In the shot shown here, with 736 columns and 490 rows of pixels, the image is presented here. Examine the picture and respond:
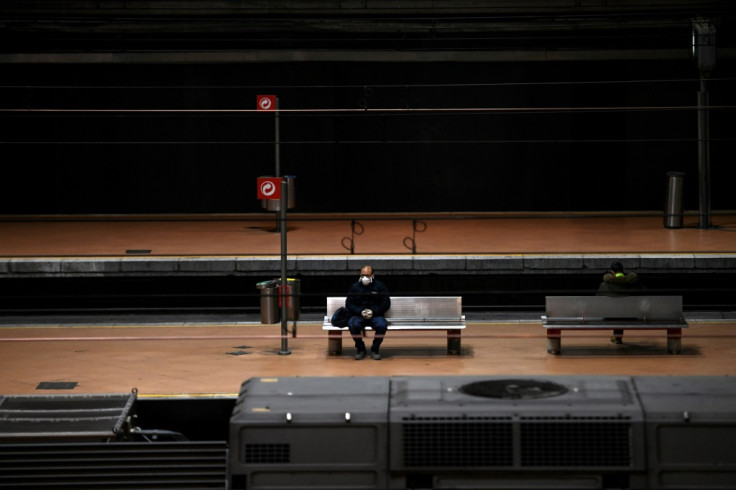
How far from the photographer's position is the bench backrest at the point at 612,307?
13.1m

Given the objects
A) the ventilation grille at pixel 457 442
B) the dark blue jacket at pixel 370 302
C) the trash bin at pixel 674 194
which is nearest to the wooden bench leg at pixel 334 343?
the dark blue jacket at pixel 370 302

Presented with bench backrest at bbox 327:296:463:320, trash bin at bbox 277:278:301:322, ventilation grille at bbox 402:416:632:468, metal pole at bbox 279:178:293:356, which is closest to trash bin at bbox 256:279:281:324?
trash bin at bbox 277:278:301:322

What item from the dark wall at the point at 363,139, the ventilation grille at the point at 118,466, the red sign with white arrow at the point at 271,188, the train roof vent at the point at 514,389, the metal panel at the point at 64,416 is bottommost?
the ventilation grille at the point at 118,466

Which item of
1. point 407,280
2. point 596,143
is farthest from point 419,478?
point 596,143

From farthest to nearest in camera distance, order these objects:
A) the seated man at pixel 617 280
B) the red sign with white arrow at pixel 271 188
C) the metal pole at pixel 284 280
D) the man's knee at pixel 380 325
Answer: the seated man at pixel 617 280 < the red sign with white arrow at pixel 271 188 < the man's knee at pixel 380 325 < the metal pole at pixel 284 280

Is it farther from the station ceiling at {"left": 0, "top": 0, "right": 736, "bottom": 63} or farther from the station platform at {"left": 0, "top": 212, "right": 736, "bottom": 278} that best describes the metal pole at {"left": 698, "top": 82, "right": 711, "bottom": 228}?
the station ceiling at {"left": 0, "top": 0, "right": 736, "bottom": 63}

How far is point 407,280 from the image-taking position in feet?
52.2

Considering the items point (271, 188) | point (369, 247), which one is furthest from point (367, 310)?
point (369, 247)

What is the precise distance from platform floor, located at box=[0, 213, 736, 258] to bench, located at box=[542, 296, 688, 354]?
7.27 ft

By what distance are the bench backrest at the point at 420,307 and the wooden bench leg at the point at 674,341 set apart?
2.26 meters

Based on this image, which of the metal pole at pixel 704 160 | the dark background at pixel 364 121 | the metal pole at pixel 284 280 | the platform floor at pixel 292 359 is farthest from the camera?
the dark background at pixel 364 121

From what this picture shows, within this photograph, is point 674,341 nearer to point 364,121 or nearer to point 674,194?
point 674,194

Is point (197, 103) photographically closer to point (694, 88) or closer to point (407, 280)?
point (407, 280)

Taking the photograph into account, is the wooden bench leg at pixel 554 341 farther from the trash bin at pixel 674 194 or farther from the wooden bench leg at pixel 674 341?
the trash bin at pixel 674 194
